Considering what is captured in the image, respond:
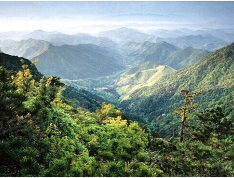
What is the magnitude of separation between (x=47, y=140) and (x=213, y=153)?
14734 millimetres

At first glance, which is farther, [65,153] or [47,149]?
[65,153]

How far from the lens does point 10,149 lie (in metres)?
14.7

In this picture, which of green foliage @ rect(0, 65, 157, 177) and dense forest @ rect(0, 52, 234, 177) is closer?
green foliage @ rect(0, 65, 157, 177)

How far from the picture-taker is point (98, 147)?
23.8 metres

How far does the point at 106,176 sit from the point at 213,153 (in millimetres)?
10807

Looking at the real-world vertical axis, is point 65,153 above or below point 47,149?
below

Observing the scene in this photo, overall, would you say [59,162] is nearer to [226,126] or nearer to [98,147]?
[98,147]

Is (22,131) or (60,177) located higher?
(22,131)

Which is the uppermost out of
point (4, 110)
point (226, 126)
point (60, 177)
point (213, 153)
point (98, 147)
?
point (4, 110)

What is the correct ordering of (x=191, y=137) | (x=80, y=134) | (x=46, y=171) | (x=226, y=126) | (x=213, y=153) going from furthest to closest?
(x=191, y=137) → (x=226, y=126) → (x=80, y=134) → (x=213, y=153) → (x=46, y=171)

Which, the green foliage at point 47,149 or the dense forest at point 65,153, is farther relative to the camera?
the dense forest at point 65,153

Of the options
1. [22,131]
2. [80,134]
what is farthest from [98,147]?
[22,131]

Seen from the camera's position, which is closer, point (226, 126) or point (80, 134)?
point (80, 134)

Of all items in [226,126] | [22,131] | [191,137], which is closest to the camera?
[22,131]
